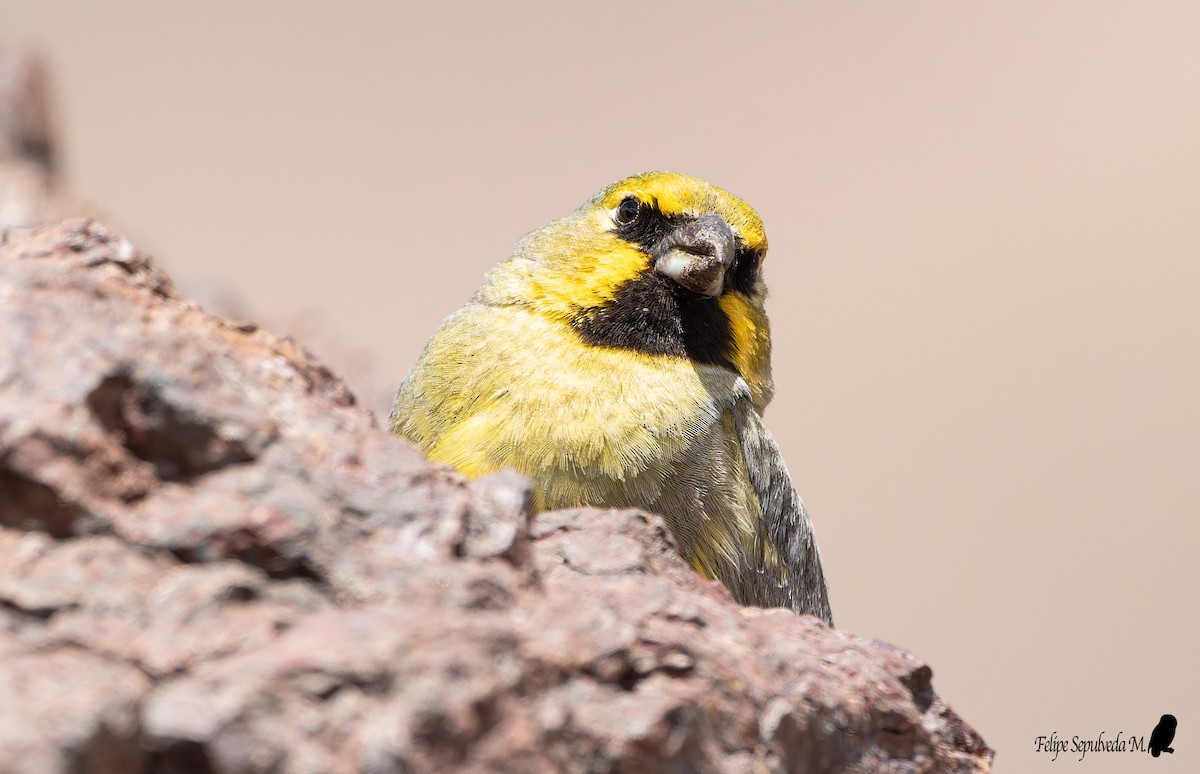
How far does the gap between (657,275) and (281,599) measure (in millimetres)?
2191

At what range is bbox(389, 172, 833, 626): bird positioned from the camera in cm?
323

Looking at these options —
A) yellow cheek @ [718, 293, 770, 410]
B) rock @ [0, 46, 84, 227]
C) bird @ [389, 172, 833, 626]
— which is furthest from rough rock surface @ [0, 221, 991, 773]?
rock @ [0, 46, 84, 227]

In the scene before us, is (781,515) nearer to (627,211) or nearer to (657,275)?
(657,275)

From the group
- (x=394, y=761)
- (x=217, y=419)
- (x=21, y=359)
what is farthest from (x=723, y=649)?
(x=21, y=359)

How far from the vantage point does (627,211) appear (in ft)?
12.8

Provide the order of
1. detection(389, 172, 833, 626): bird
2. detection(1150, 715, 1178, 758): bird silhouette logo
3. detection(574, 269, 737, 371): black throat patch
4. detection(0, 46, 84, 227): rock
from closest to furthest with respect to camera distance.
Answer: detection(389, 172, 833, 626): bird → detection(574, 269, 737, 371): black throat patch → detection(1150, 715, 1178, 758): bird silhouette logo → detection(0, 46, 84, 227): rock

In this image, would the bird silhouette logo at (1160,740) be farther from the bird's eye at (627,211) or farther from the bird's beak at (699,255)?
the bird's eye at (627,211)

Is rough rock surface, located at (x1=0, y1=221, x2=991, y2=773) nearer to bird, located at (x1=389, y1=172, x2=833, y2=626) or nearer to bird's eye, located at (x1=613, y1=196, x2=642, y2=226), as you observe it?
bird, located at (x1=389, y1=172, x2=833, y2=626)

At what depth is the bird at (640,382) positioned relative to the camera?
10.6 ft

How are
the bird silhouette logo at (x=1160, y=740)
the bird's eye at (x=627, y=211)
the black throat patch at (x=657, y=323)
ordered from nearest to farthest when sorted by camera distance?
the black throat patch at (x=657, y=323)
the bird's eye at (x=627, y=211)
the bird silhouette logo at (x=1160, y=740)

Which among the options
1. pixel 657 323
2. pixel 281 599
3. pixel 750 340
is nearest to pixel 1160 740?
pixel 750 340

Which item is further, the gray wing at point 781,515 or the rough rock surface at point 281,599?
the gray wing at point 781,515

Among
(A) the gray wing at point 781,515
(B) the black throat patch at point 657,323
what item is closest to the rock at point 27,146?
(B) the black throat patch at point 657,323

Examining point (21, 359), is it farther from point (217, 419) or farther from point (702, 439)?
point (702, 439)
